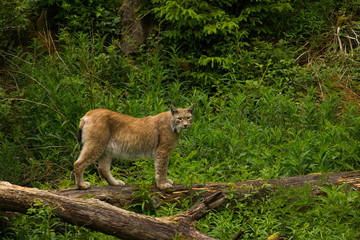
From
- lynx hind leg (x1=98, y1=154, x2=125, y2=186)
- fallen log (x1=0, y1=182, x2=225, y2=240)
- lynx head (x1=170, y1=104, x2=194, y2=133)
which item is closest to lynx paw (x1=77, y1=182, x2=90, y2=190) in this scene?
lynx hind leg (x1=98, y1=154, x2=125, y2=186)

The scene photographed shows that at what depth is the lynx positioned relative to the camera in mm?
6664

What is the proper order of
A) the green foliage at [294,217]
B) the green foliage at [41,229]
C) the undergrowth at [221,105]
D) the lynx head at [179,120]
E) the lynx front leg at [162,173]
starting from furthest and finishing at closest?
1. the lynx head at [179,120]
2. the lynx front leg at [162,173]
3. the undergrowth at [221,105]
4. the green foliage at [294,217]
5. the green foliage at [41,229]

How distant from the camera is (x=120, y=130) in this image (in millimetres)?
6938

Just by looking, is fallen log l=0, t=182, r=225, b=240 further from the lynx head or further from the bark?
the lynx head

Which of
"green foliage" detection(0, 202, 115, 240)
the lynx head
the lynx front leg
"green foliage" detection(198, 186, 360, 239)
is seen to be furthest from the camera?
the lynx head

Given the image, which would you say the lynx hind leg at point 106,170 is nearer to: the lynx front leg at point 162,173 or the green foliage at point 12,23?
the lynx front leg at point 162,173

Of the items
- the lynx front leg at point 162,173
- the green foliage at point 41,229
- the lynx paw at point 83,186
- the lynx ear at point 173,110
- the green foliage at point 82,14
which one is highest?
the green foliage at point 82,14

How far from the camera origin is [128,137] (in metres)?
6.91

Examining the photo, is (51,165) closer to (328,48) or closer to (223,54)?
(223,54)

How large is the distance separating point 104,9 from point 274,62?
453cm

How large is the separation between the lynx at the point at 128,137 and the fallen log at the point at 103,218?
4.50 ft

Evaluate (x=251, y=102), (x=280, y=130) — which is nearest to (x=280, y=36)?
(x=251, y=102)

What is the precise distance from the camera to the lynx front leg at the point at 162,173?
6.58 m

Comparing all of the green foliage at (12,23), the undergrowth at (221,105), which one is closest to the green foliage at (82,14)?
the undergrowth at (221,105)
